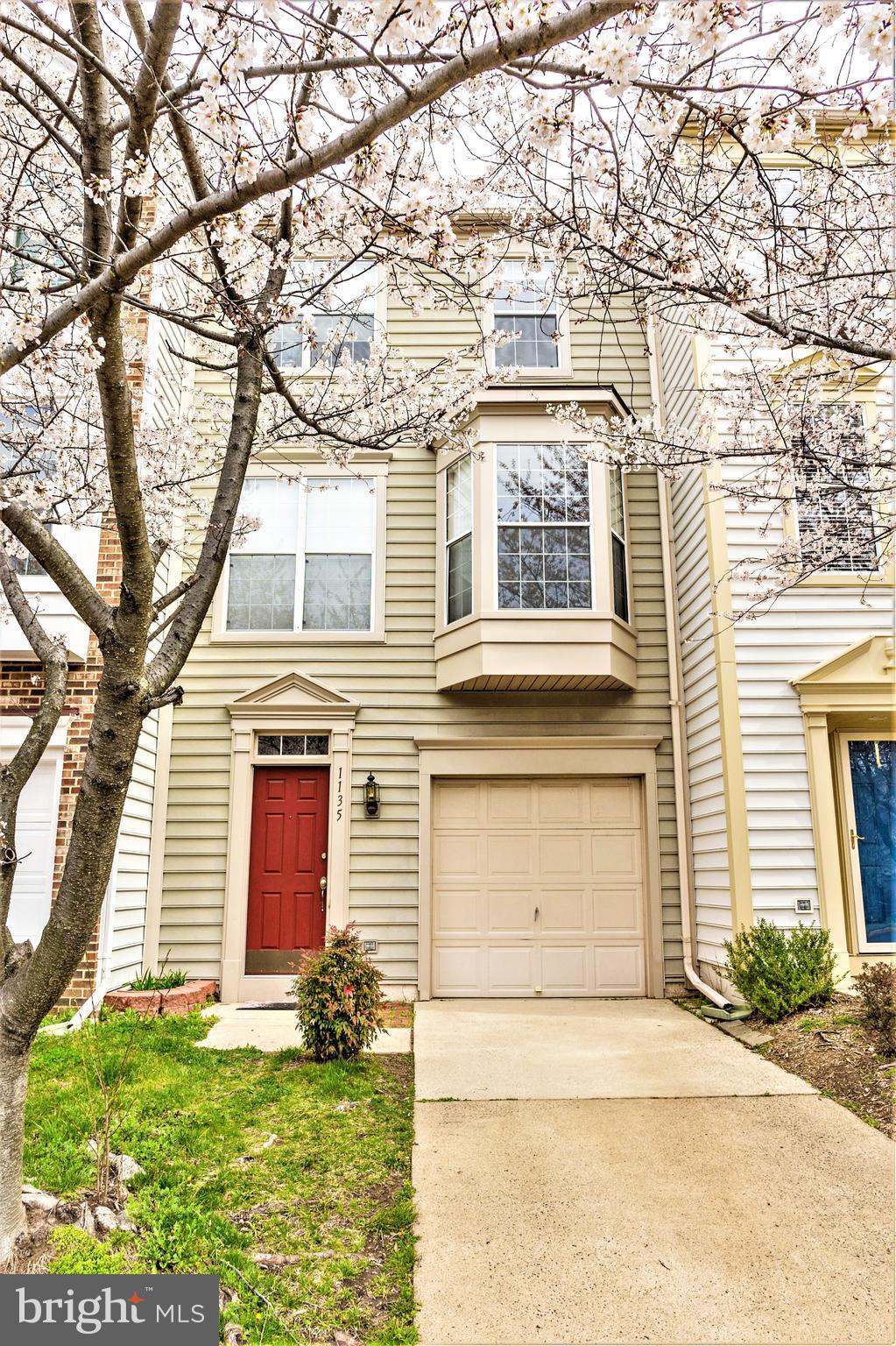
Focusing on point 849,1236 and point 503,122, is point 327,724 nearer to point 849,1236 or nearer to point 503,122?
point 503,122

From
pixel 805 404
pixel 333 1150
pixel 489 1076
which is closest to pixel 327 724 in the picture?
pixel 489 1076

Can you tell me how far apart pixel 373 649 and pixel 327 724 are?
2.83 ft

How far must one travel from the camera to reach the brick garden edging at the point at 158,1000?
21.4 ft

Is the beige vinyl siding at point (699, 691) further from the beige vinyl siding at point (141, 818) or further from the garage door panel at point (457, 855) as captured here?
the beige vinyl siding at point (141, 818)

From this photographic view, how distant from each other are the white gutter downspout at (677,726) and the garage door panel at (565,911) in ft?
2.89

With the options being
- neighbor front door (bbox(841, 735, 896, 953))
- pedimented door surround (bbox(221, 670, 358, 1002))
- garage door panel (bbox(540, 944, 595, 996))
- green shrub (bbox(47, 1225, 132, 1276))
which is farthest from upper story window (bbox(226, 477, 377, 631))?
green shrub (bbox(47, 1225, 132, 1276))

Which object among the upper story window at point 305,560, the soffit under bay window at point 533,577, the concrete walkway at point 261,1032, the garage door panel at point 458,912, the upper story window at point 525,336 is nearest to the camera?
the concrete walkway at point 261,1032

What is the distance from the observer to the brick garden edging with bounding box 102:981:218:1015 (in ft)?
21.4

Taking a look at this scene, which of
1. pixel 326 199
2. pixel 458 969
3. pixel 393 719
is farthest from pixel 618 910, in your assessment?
pixel 326 199

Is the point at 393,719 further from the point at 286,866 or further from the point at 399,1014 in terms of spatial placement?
the point at 399,1014

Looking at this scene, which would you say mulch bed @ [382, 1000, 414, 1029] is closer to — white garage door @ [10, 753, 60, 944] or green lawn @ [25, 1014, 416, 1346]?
green lawn @ [25, 1014, 416, 1346]

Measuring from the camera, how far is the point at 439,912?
7891mm

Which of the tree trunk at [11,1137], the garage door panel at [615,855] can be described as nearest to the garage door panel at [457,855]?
the garage door panel at [615,855]

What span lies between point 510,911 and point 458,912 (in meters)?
0.49
